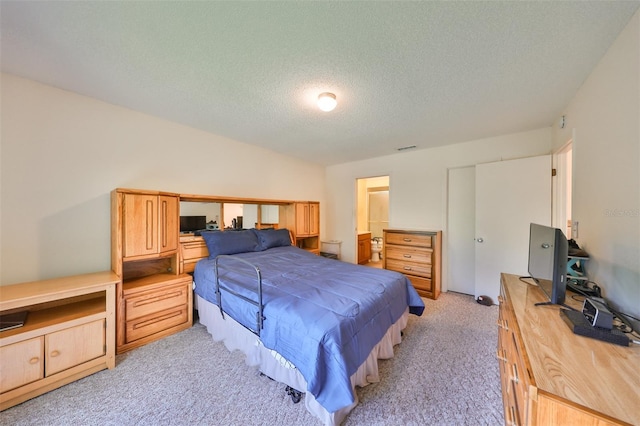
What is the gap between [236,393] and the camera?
163cm

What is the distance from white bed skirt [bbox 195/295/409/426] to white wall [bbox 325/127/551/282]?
218cm

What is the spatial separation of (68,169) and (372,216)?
6061 mm

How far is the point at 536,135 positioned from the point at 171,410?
4.84m

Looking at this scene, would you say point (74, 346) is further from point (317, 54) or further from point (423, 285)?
point (423, 285)

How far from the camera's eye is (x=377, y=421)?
1407mm

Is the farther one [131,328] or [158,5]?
[131,328]

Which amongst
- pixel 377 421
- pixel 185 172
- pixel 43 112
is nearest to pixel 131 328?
pixel 185 172

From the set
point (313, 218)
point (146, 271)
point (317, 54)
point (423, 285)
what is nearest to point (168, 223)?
point (146, 271)

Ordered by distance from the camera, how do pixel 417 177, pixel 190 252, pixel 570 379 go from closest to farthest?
1. pixel 570 379
2. pixel 190 252
3. pixel 417 177

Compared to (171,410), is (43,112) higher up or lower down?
higher up

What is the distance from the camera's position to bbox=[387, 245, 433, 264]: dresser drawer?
348 cm

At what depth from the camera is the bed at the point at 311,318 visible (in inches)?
51.8

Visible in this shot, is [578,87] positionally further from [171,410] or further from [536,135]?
[171,410]

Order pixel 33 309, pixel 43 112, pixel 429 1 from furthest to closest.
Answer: pixel 43 112
pixel 33 309
pixel 429 1
